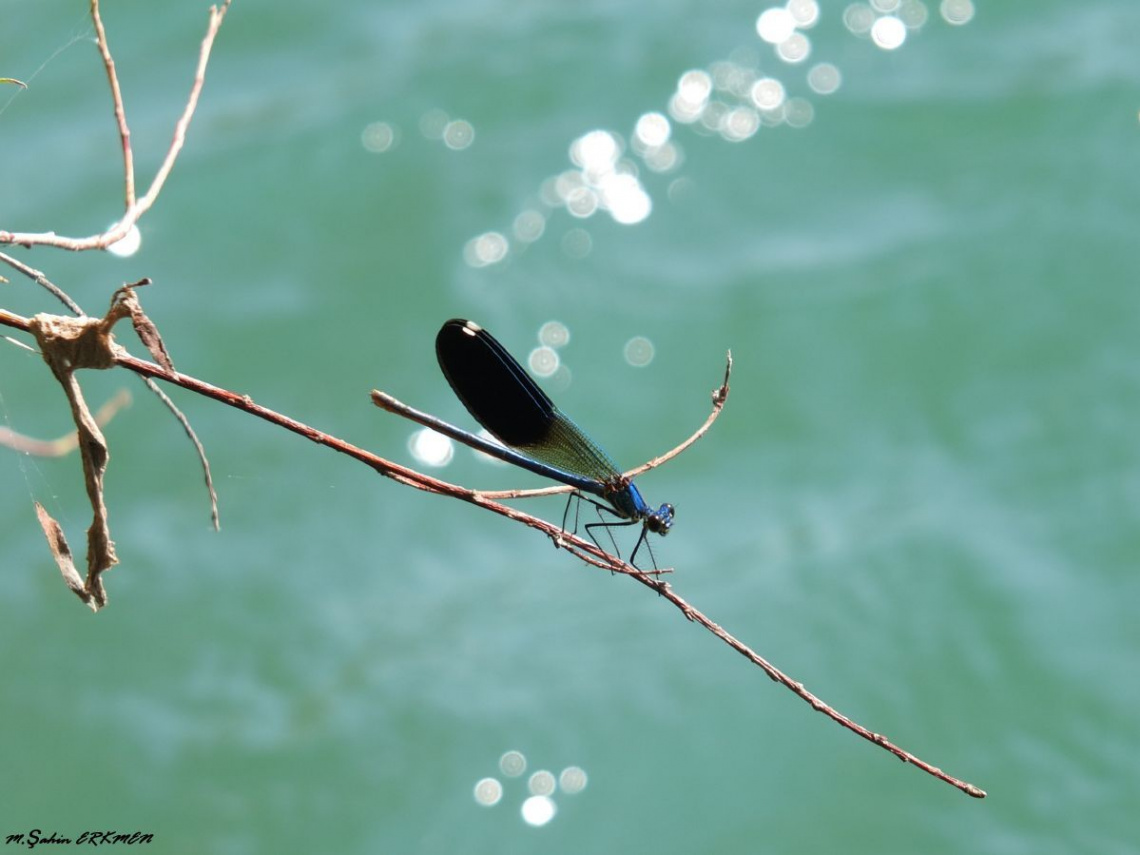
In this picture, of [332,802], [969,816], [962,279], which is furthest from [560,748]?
[962,279]

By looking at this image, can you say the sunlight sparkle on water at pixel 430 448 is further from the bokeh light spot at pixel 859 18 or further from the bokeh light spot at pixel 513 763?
the bokeh light spot at pixel 859 18

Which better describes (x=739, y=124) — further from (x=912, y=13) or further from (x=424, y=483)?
(x=424, y=483)

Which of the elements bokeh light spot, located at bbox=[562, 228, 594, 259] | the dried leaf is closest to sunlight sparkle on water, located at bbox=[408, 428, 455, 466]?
bokeh light spot, located at bbox=[562, 228, 594, 259]

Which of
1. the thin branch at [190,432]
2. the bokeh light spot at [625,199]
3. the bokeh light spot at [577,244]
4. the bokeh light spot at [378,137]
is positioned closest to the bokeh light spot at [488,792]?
the bokeh light spot at [577,244]

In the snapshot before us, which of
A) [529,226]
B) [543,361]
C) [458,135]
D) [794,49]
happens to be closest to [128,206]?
[543,361]

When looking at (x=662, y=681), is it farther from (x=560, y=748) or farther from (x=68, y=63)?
(x=68, y=63)

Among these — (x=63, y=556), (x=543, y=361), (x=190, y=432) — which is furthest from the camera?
(x=543, y=361)
